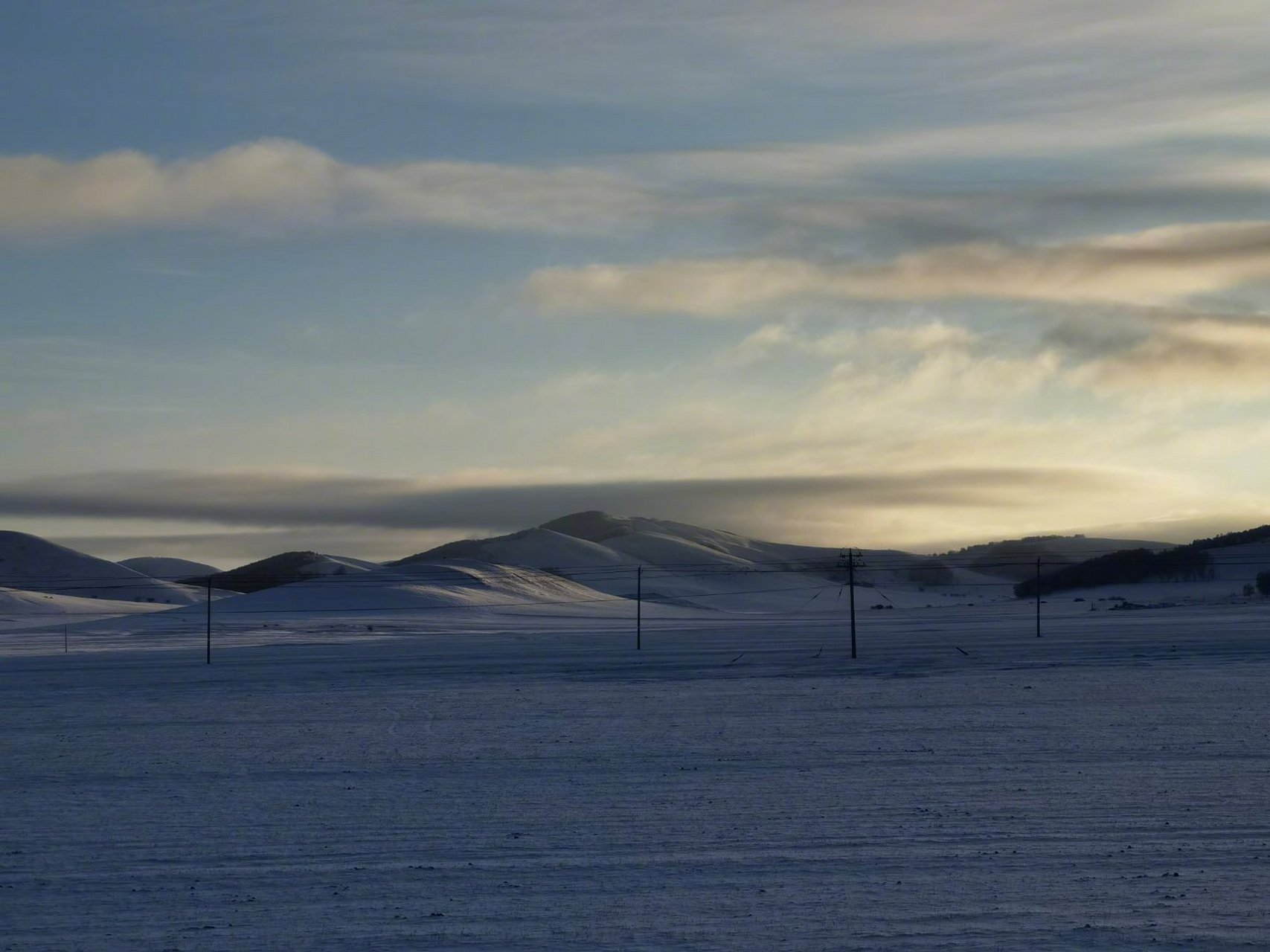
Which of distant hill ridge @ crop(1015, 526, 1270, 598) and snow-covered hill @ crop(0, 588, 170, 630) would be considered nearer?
snow-covered hill @ crop(0, 588, 170, 630)

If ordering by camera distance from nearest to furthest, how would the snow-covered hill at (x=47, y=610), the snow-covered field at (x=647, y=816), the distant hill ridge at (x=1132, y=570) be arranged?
the snow-covered field at (x=647, y=816), the snow-covered hill at (x=47, y=610), the distant hill ridge at (x=1132, y=570)

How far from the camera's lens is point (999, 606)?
130m

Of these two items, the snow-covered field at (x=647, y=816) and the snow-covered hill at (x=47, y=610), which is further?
the snow-covered hill at (x=47, y=610)

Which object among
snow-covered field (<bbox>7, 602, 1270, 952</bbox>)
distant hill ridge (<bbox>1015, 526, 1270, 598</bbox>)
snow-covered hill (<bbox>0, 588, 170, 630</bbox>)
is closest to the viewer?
snow-covered field (<bbox>7, 602, 1270, 952</bbox>)

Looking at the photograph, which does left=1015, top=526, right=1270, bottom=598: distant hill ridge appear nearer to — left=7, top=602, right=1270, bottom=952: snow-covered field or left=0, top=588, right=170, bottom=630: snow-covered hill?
left=0, top=588, right=170, bottom=630: snow-covered hill

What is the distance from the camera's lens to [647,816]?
19.6m

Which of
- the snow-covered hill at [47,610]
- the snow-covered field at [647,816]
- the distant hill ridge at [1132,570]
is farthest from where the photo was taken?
the distant hill ridge at [1132,570]

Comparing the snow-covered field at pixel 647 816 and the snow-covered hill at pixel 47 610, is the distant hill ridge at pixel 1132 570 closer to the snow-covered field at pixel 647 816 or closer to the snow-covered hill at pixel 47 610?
the snow-covered hill at pixel 47 610

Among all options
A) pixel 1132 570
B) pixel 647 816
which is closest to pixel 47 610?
pixel 1132 570

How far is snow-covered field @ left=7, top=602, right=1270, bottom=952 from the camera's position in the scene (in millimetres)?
13453

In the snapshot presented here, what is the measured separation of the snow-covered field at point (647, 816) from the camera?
13.5m

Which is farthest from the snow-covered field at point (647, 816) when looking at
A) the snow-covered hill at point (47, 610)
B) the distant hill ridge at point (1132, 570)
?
the distant hill ridge at point (1132, 570)

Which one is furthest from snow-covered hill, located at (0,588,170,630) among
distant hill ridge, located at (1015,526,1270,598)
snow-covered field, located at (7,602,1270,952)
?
distant hill ridge, located at (1015,526,1270,598)

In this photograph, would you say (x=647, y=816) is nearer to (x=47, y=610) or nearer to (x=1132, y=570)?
(x=47, y=610)
